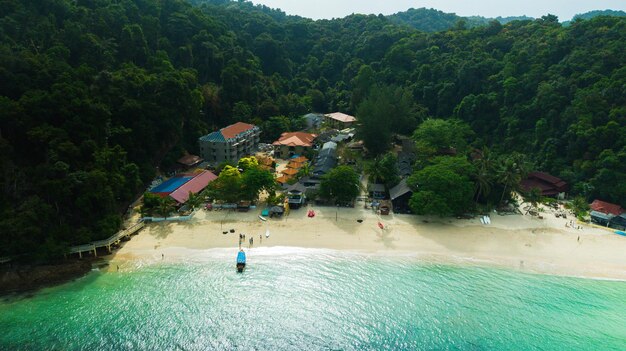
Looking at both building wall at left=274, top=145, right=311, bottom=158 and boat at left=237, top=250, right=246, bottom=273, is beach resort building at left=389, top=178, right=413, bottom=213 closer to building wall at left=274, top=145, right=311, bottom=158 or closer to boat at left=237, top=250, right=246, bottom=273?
boat at left=237, top=250, right=246, bottom=273

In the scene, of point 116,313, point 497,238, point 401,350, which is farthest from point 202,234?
point 497,238

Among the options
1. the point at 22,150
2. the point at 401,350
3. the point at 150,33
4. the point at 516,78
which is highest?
the point at 150,33

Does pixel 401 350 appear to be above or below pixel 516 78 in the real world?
below

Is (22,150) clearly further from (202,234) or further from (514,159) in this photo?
(514,159)

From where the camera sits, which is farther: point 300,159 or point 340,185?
point 300,159

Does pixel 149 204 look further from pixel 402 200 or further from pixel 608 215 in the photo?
pixel 608 215

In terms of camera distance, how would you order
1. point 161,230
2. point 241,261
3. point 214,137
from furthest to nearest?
point 214,137 < point 161,230 < point 241,261

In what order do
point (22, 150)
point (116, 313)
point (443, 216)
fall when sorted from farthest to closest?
1. point (443, 216)
2. point (22, 150)
3. point (116, 313)

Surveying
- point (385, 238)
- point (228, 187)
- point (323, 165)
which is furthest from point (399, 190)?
point (228, 187)
